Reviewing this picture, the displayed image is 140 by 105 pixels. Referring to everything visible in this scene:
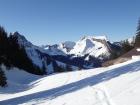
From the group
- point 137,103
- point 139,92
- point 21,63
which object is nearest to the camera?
point 137,103

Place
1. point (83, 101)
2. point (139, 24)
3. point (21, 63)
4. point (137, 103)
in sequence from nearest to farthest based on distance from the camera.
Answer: point (137, 103)
point (83, 101)
point (21, 63)
point (139, 24)

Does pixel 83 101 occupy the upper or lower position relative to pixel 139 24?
lower

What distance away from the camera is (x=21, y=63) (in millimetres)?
78875

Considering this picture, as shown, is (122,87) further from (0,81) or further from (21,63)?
(21,63)

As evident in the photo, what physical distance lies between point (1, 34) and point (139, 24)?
59650 millimetres

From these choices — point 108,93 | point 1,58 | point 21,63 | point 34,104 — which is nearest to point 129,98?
point 108,93

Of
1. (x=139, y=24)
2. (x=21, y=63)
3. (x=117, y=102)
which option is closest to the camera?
(x=117, y=102)

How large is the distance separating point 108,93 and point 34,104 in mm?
5162

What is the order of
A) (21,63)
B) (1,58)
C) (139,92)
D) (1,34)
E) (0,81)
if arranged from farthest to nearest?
(21,63), (1,34), (1,58), (0,81), (139,92)

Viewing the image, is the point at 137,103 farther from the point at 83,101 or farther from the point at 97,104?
the point at 83,101

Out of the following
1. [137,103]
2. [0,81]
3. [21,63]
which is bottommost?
[137,103]

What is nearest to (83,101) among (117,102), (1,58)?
(117,102)

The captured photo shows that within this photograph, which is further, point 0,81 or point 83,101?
point 0,81

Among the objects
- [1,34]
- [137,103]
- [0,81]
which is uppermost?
[1,34]
